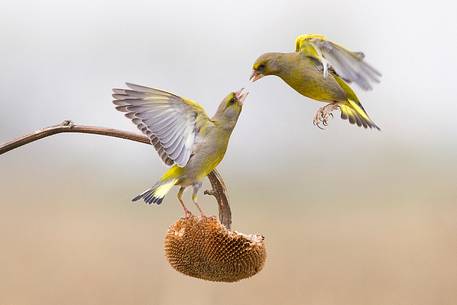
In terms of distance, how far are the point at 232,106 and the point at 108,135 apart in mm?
274

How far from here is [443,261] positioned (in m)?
5.48

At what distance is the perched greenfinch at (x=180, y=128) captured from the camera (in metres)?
1.63

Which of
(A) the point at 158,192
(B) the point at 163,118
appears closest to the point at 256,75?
(B) the point at 163,118

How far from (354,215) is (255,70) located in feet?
16.7

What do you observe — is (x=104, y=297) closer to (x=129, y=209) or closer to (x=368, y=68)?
(x=129, y=209)

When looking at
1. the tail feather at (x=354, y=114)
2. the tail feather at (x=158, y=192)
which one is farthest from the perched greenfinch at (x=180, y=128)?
the tail feather at (x=354, y=114)

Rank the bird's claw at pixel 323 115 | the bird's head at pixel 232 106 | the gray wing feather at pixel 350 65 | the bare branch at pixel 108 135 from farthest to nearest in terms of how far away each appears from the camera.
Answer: the bird's head at pixel 232 106, the bare branch at pixel 108 135, the bird's claw at pixel 323 115, the gray wing feather at pixel 350 65

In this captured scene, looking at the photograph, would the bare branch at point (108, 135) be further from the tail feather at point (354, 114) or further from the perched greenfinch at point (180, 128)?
the tail feather at point (354, 114)

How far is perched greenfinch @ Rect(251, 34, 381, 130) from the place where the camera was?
1.49 meters

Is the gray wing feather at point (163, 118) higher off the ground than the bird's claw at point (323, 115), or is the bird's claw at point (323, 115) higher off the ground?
the bird's claw at point (323, 115)

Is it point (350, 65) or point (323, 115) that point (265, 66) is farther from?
point (350, 65)

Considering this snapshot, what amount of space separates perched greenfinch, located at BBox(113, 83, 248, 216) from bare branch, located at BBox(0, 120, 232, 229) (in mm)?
27

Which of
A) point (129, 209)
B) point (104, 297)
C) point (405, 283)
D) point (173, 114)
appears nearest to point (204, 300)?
point (104, 297)

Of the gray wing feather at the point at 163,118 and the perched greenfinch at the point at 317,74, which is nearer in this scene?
the perched greenfinch at the point at 317,74
